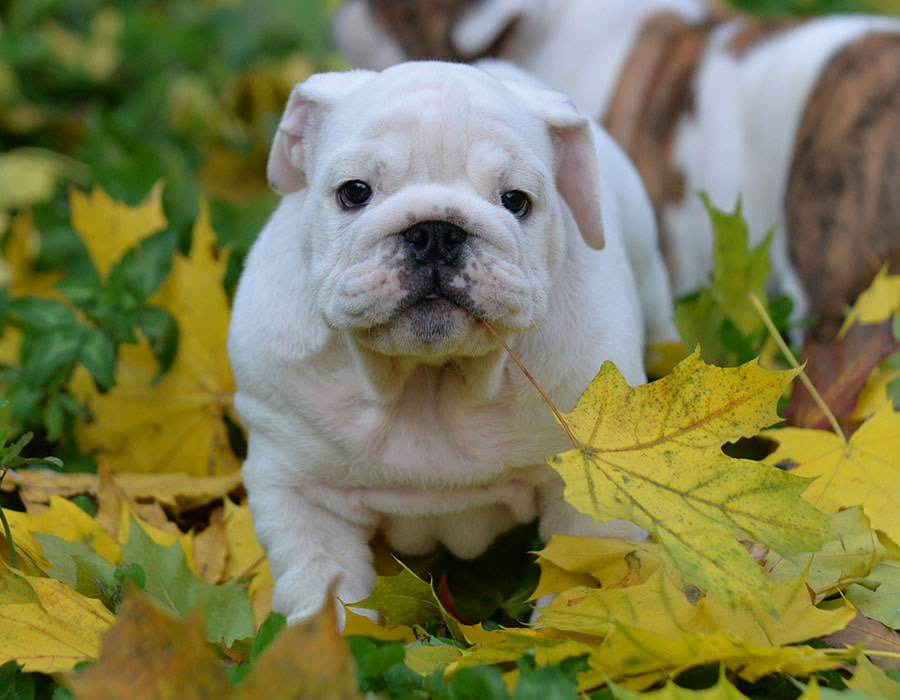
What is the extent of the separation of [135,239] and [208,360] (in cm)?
34

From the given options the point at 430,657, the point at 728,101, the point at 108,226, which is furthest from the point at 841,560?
the point at 728,101

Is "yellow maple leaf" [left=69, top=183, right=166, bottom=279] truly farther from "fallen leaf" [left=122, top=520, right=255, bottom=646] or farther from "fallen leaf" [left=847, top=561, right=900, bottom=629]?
"fallen leaf" [left=847, top=561, right=900, bottom=629]

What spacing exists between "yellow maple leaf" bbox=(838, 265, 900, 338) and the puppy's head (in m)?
0.78

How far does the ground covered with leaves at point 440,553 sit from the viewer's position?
1.22 meters

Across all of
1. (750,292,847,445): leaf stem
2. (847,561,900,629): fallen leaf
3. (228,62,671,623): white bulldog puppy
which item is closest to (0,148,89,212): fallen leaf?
(228,62,671,623): white bulldog puppy

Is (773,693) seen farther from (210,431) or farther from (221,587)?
(210,431)

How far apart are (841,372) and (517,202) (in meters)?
0.78

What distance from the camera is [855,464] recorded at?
1.60 m

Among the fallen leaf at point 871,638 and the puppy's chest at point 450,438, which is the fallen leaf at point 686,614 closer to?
the fallen leaf at point 871,638

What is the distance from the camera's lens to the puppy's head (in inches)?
52.9

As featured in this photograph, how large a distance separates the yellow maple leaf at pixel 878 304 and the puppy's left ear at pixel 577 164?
69cm

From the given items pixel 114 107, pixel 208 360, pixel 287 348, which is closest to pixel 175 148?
pixel 114 107

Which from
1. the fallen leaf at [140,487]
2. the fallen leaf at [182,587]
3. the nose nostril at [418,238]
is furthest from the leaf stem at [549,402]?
the fallen leaf at [140,487]

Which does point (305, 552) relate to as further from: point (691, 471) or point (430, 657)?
point (691, 471)
